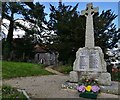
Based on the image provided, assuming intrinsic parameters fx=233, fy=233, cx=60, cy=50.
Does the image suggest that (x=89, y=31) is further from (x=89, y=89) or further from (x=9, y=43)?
(x=9, y=43)

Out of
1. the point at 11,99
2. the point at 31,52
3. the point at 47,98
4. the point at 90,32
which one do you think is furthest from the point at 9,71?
the point at 31,52

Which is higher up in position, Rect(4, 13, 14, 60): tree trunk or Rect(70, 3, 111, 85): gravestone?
Rect(4, 13, 14, 60): tree trunk

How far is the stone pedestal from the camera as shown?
10.4 m

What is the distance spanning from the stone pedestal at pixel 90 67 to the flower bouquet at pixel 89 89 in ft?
2.64

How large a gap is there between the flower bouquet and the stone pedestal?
2.64 feet

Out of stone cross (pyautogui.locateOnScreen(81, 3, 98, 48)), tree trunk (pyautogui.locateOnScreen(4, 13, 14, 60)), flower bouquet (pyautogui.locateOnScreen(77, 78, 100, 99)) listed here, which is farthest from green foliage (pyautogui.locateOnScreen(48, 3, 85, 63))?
flower bouquet (pyautogui.locateOnScreen(77, 78, 100, 99))

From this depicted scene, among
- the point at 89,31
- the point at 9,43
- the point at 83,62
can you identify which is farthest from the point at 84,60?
the point at 9,43

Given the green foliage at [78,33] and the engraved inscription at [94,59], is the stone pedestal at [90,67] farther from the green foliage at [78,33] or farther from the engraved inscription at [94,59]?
the green foliage at [78,33]

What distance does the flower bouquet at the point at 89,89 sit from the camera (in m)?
8.30

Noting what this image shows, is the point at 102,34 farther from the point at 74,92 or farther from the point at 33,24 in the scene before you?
the point at 74,92

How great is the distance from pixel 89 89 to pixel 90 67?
209 centimetres

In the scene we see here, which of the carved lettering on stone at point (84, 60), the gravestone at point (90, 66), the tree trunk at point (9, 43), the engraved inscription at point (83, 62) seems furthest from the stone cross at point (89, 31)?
the tree trunk at point (9, 43)

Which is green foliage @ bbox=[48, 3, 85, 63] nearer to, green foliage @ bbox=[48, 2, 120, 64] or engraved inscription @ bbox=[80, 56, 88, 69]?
green foliage @ bbox=[48, 2, 120, 64]

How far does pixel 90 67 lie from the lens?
10625 mm
